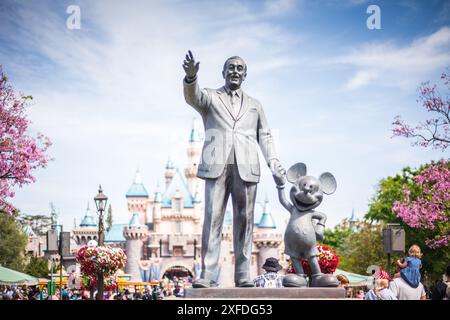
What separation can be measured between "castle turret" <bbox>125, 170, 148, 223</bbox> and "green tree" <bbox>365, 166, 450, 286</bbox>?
168ft

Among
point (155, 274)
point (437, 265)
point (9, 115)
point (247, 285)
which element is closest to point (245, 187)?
point (247, 285)

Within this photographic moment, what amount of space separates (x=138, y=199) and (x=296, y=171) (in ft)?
268

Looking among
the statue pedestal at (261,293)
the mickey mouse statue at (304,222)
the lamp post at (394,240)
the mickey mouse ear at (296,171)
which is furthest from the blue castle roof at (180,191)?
the statue pedestal at (261,293)

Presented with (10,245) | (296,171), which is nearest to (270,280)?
(296,171)

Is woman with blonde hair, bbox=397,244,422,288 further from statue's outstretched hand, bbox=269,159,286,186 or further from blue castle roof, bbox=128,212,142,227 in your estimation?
blue castle roof, bbox=128,212,142,227

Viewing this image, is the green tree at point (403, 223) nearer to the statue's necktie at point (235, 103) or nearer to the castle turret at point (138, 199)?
the statue's necktie at point (235, 103)

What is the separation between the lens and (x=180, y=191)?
83.9 m

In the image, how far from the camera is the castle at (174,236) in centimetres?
7638

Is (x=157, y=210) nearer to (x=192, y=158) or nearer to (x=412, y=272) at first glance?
(x=192, y=158)

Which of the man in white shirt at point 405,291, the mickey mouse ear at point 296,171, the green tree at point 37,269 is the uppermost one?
the mickey mouse ear at point 296,171

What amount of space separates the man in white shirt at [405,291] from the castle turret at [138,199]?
3205 inches

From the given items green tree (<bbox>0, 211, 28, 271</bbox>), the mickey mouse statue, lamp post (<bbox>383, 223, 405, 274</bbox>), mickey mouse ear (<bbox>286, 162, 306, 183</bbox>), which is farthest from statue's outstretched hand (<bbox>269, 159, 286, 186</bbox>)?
green tree (<bbox>0, 211, 28, 271</bbox>)

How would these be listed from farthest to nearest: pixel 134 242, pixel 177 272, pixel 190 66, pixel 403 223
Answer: pixel 177 272 < pixel 134 242 < pixel 403 223 < pixel 190 66
